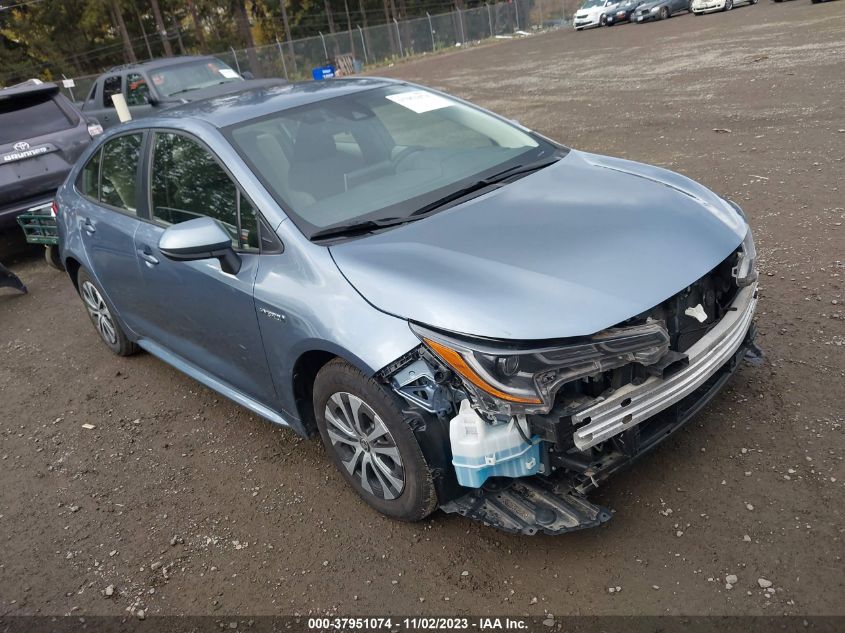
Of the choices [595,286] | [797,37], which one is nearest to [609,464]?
[595,286]

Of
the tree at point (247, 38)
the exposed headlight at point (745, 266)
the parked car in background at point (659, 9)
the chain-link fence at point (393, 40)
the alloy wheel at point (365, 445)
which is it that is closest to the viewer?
the alloy wheel at point (365, 445)

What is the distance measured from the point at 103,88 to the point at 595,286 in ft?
44.9

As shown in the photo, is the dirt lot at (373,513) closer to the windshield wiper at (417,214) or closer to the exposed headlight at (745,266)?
the exposed headlight at (745,266)

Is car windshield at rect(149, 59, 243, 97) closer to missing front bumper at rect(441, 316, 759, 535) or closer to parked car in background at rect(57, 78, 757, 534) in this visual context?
parked car in background at rect(57, 78, 757, 534)

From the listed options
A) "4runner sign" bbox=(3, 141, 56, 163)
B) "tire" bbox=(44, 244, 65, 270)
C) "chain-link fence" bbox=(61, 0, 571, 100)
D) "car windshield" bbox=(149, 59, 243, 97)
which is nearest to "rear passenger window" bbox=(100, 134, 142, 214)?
"tire" bbox=(44, 244, 65, 270)

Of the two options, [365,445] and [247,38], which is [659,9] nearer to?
[247,38]

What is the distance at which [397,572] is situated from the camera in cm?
282

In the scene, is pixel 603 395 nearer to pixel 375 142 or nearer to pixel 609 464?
pixel 609 464

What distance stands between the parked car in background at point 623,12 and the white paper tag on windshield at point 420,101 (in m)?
30.2

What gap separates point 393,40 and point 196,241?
3874cm

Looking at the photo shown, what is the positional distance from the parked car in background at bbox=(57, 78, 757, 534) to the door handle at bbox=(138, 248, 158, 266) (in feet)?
0.12

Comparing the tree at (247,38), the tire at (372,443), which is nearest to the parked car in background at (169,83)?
the tire at (372,443)

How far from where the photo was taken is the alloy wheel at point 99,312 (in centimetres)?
503

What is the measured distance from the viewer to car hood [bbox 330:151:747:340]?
8.13 ft
